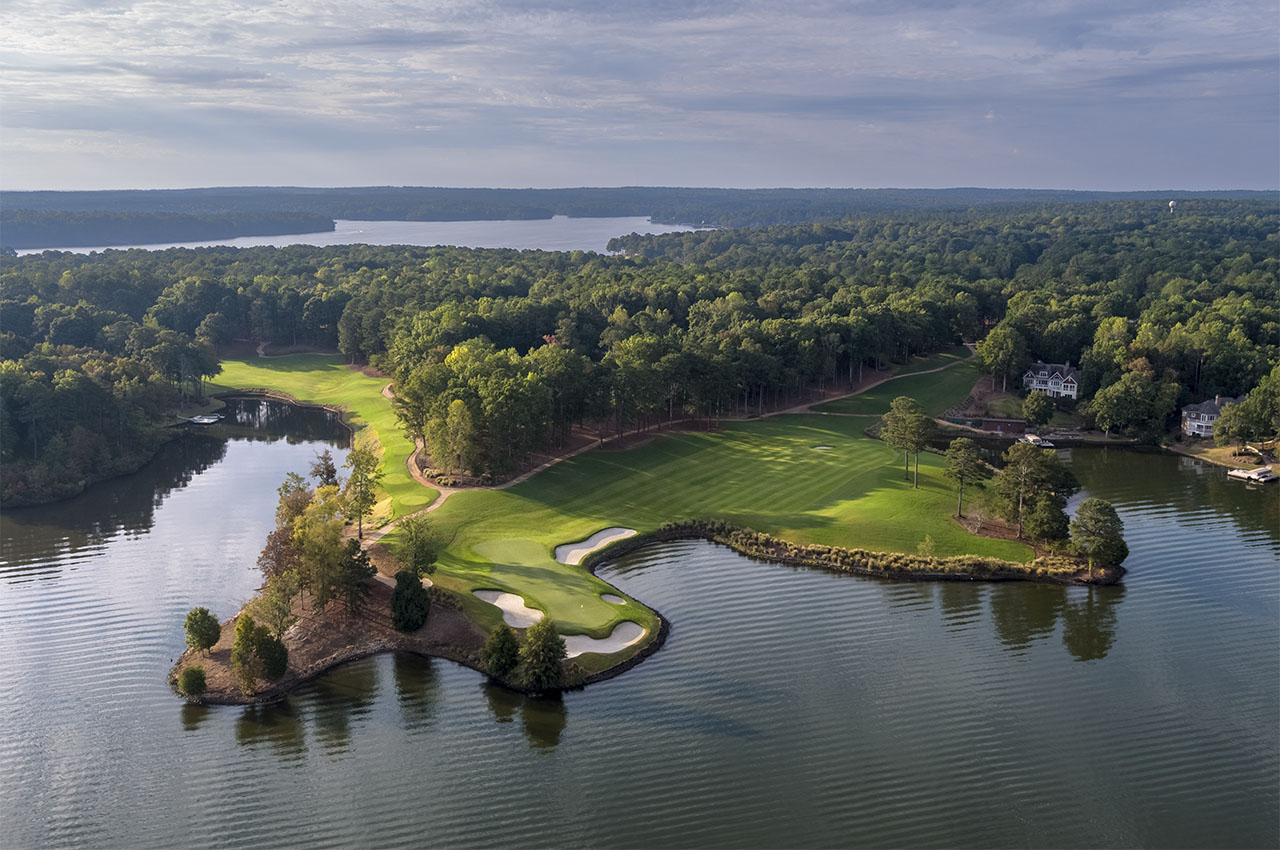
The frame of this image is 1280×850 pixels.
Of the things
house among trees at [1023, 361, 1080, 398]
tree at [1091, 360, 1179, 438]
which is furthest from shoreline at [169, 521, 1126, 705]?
house among trees at [1023, 361, 1080, 398]

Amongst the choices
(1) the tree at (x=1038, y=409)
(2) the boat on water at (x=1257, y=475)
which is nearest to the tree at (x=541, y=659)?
(2) the boat on water at (x=1257, y=475)

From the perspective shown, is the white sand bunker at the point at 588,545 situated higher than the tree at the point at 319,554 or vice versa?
the tree at the point at 319,554

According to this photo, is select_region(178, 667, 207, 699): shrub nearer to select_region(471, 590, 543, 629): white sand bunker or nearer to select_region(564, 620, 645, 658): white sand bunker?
select_region(471, 590, 543, 629): white sand bunker

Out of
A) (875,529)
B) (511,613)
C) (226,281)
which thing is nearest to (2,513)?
(511,613)

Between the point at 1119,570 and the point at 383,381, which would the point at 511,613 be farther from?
the point at 383,381

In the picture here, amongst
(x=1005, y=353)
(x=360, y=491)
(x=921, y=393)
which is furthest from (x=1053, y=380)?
(x=360, y=491)

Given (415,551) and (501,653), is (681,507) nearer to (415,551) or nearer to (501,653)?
(415,551)

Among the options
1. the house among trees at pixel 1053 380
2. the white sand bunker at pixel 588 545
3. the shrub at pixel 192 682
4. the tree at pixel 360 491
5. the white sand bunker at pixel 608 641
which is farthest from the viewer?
the house among trees at pixel 1053 380

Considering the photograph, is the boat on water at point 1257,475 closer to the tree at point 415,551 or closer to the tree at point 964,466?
the tree at point 964,466
